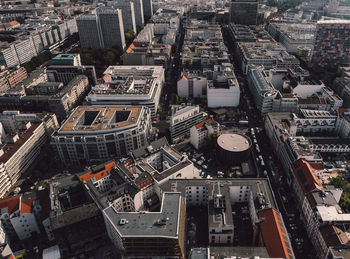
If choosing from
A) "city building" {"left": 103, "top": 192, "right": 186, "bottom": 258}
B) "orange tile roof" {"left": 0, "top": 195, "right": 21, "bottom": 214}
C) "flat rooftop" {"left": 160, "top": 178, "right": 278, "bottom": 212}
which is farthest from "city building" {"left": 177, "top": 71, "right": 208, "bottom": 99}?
"orange tile roof" {"left": 0, "top": 195, "right": 21, "bottom": 214}

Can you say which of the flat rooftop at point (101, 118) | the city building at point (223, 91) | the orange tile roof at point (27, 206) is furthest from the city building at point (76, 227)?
the city building at point (223, 91)

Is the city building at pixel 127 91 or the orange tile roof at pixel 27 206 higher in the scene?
the city building at pixel 127 91

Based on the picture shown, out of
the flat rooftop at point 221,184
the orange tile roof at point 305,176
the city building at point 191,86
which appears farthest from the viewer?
the city building at point 191,86

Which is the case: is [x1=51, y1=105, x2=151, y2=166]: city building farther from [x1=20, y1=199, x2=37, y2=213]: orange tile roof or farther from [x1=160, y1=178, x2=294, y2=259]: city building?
[x1=160, y1=178, x2=294, y2=259]: city building

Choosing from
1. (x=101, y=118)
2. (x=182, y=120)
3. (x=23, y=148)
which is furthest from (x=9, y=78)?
(x=182, y=120)

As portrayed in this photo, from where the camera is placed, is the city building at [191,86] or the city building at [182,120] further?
the city building at [191,86]

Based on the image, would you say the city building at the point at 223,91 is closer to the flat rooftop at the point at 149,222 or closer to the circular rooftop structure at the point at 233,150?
the circular rooftop structure at the point at 233,150
